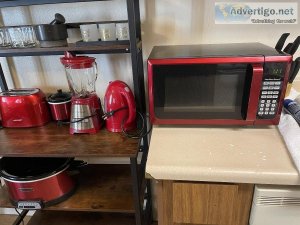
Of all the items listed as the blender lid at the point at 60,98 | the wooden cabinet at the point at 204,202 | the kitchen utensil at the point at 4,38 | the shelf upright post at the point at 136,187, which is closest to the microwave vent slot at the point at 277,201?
the wooden cabinet at the point at 204,202

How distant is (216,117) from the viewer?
88 centimetres

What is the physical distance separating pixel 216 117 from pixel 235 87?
13cm

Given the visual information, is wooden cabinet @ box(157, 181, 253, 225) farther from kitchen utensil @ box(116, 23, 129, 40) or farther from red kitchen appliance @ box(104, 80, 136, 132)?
kitchen utensil @ box(116, 23, 129, 40)

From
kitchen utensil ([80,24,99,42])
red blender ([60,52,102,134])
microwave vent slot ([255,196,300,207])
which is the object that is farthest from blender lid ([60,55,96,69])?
microwave vent slot ([255,196,300,207])

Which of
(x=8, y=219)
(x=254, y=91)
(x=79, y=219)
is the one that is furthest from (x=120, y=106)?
(x=8, y=219)

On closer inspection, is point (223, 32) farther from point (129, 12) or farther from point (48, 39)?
point (48, 39)

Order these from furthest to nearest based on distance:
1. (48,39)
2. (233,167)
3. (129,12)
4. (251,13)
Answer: (251,13) < (48,39) < (129,12) < (233,167)

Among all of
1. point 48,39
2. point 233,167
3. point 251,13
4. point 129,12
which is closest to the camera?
point 233,167

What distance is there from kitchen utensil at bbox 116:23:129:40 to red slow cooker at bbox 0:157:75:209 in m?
0.62

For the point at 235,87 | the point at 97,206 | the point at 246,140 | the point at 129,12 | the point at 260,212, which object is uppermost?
the point at 129,12

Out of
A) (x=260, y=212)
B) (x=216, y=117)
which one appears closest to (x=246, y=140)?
(x=216, y=117)

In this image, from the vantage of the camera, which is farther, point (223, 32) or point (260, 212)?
point (223, 32)

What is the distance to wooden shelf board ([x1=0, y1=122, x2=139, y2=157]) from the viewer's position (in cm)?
88

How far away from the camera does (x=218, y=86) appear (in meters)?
0.84
